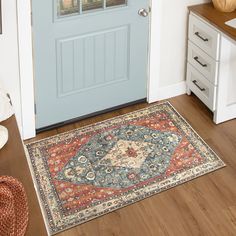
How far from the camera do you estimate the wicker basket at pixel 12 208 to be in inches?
76.7

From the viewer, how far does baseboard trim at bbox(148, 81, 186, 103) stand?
4.01 metres

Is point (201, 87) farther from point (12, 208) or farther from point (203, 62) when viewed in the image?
point (12, 208)

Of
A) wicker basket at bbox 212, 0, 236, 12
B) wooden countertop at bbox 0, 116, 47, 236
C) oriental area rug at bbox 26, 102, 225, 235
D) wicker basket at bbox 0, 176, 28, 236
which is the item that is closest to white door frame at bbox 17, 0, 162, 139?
oriental area rug at bbox 26, 102, 225, 235

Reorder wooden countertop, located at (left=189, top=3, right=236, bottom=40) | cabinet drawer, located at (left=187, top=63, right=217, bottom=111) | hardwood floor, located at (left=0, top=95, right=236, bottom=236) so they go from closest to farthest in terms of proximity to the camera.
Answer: hardwood floor, located at (left=0, top=95, right=236, bottom=236)
wooden countertop, located at (left=189, top=3, right=236, bottom=40)
cabinet drawer, located at (left=187, top=63, right=217, bottom=111)

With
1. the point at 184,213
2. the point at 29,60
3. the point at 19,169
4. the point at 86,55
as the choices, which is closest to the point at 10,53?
the point at 29,60

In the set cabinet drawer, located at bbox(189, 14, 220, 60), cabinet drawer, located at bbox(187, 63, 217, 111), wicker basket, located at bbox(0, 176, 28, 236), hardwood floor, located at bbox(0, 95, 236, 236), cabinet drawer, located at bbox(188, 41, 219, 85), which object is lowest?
hardwood floor, located at bbox(0, 95, 236, 236)

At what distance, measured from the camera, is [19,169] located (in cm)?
229

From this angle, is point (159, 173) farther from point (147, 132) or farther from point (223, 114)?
point (223, 114)

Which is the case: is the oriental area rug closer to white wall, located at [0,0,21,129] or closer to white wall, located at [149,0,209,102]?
white wall, located at [149,0,209,102]

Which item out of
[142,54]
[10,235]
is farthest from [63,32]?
[10,235]

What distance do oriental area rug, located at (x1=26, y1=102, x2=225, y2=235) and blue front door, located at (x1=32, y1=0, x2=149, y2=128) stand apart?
187 mm

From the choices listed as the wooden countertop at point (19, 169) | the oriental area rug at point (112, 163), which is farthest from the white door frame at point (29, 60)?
the wooden countertop at point (19, 169)

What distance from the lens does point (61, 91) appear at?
11.9ft

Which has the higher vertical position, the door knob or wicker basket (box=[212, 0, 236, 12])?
wicker basket (box=[212, 0, 236, 12])
